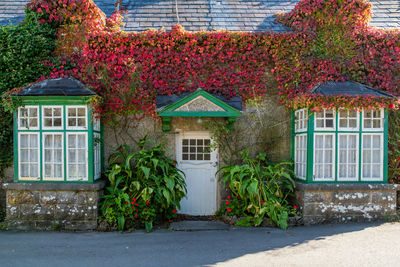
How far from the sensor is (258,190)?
655cm

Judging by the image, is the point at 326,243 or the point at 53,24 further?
the point at 53,24

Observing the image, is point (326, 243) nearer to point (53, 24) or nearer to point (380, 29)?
point (380, 29)

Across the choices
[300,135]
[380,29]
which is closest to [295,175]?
[300,135]

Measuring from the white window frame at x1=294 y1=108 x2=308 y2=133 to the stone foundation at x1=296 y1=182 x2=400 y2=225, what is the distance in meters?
1.28

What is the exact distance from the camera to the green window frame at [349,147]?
6809mm

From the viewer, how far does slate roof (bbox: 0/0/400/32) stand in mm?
8328

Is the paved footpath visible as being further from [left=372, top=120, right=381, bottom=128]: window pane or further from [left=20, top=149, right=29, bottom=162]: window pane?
[left=372, top=120, right=381, bottom=128]: window pane

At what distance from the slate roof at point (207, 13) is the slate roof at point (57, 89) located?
2305 mm

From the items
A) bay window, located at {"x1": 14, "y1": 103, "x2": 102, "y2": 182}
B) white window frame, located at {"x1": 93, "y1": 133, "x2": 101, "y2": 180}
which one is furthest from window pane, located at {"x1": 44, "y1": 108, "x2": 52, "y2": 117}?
white window frame, located at {"x1": 93, "y1": 133, "x2": 101, "y2": 180}

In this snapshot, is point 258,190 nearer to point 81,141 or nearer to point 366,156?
point 366,156

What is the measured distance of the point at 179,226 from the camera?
659 cm

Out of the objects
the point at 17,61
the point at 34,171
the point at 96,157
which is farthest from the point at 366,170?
the point at 17,61

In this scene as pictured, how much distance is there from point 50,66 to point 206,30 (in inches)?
150

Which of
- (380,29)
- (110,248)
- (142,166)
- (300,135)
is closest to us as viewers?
(110,248)
